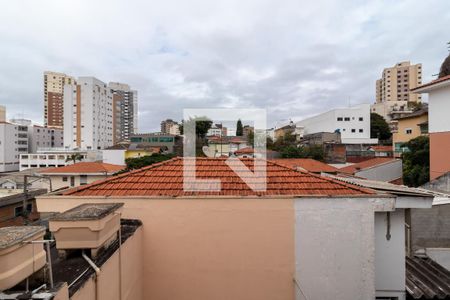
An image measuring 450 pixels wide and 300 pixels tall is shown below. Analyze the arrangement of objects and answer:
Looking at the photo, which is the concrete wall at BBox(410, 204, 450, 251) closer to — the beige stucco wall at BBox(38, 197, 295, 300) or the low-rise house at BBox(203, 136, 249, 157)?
the beige stucco wall at BBox(38, 197, 295, 300)

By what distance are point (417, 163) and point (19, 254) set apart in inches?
901

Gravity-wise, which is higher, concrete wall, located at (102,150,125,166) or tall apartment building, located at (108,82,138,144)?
tall apartment building, located at (108,82,138,144)

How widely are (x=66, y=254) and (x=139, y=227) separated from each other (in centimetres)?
127

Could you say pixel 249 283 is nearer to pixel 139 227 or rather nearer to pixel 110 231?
pixel 139 227

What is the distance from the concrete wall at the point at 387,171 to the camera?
63.2 ft

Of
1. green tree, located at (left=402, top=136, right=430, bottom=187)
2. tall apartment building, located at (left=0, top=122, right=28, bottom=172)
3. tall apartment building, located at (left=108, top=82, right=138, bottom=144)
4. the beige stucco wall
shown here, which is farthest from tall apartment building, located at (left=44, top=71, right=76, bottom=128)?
the beige stucco wall

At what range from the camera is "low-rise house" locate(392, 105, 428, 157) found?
22.7 m

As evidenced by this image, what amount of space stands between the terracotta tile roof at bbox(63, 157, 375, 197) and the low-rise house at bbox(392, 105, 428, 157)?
77.2 ft

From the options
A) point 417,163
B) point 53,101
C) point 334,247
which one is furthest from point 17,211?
point 53,101

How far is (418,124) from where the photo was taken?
76.7 ft

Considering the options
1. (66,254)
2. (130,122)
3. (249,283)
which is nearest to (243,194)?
(249,283)

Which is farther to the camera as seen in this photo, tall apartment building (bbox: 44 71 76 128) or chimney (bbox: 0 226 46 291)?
tall apartment building (bbox: 44 71 76 128)

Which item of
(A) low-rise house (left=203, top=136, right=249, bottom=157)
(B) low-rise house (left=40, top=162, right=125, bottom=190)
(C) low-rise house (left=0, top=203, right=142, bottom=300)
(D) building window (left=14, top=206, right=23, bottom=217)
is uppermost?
(A) low-rise house (left=203, top=136, right=249, bottom=157)

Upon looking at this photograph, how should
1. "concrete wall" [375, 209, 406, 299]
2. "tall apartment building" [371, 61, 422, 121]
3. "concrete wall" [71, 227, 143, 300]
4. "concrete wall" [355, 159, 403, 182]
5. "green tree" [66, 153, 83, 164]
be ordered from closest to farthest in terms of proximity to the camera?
1. "concrete wall" [71, 227, 143, 300]
2. "concrete wall" [375, 209, 406, 299]
3. "concrete wall" [355, 159, 403, 182]
4. "green tree" [66, 153, 83, 164]
5. "tall apartment building" [371, 61, 422, 121]
